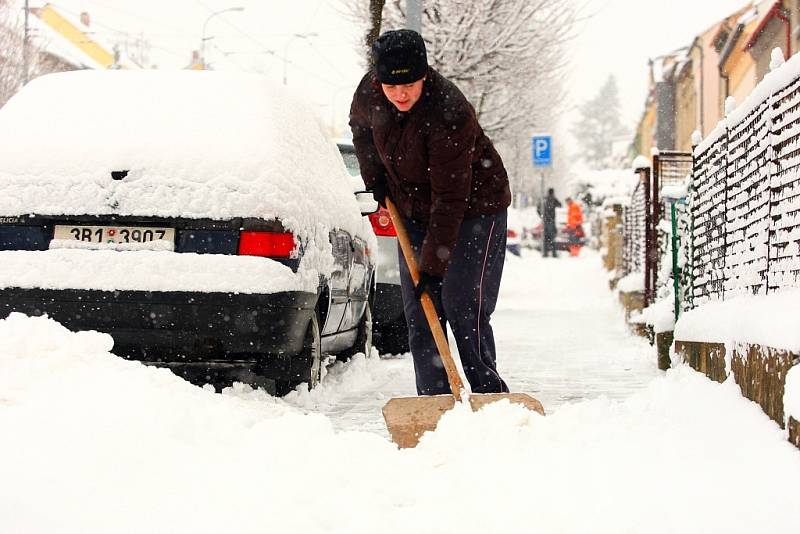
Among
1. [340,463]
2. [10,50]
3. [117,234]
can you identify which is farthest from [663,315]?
[10,50]

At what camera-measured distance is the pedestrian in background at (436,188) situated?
174 inches

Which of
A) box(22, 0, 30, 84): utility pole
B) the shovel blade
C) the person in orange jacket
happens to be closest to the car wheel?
the shovel blade

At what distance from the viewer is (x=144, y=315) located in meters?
4.76

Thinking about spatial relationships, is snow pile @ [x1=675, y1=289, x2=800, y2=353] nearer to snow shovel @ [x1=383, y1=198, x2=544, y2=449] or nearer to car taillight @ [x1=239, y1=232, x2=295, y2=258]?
snow shovel @ [x1=383, y1=198, x2=544, y2=449]

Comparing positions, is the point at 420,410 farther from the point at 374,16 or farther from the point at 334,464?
the point at 374,16

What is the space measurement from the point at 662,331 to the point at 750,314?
339 centimetres

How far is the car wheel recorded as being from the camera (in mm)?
5391

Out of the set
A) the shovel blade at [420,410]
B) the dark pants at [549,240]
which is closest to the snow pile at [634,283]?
the shovel blade at [420,410]

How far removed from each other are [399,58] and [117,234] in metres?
1.56

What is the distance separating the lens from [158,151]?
491 centimetres

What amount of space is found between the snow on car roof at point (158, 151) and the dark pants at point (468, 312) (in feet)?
2.54

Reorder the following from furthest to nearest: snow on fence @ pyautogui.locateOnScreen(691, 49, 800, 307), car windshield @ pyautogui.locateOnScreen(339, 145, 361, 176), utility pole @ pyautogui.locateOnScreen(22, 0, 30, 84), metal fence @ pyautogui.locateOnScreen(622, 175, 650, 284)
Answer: utility pole @ pyautogui.locateOnScreen(22, 0, 30, 84) < metal fence @ pyautogui.locateOnScreen(622, 175, 650, 284) < car windshield @ pyautogui.locateOnScreen(339, 145, 361, 176) < snow on fence @ pyautogui.locateOnScreen(691, 49, 800, 307)

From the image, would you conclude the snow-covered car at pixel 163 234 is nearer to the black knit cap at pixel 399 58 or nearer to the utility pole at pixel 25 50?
the black knit cap at pixel 399 58

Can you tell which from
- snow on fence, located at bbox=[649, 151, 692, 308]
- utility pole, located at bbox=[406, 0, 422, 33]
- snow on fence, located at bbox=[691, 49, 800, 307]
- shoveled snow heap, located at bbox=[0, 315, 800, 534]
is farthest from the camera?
utility pole, located at bbox=[406, 0, 422, 33]
